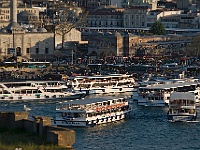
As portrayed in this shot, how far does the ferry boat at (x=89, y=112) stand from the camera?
→ 14.7 meters

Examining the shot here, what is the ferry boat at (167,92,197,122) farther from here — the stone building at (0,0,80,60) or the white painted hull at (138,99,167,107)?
the stone building at (0,0,80,60)

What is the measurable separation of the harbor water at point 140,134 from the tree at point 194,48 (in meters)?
11.4

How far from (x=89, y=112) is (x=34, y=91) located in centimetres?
401

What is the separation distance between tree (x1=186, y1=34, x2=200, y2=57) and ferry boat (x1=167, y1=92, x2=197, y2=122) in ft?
40.8

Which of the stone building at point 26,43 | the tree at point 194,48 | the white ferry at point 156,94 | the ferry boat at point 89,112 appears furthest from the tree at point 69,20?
the ferry boat at point 89,112

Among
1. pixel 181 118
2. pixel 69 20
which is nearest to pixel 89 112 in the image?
pixel 181 118

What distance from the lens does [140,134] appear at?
13516 millimetres

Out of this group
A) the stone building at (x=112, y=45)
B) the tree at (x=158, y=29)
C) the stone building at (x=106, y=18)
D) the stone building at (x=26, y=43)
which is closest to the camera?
the stone building at (x=26, y=43)

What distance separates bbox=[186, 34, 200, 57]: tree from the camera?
92.2 feet

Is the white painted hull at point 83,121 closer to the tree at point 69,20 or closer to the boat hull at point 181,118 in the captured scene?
the boat hull at point 181,118

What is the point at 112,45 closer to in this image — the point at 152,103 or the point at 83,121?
the point at 152,103

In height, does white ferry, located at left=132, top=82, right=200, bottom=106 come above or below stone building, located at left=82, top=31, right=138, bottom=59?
below

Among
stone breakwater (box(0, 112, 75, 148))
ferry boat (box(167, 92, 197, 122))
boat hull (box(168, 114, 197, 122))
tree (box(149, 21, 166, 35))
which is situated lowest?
boat hull (box(168, 114, 197, 122))

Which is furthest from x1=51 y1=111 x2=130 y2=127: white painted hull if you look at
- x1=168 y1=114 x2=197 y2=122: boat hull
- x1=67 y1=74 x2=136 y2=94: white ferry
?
x1=67 y1=74 x2=136 y2=94: white ferry
